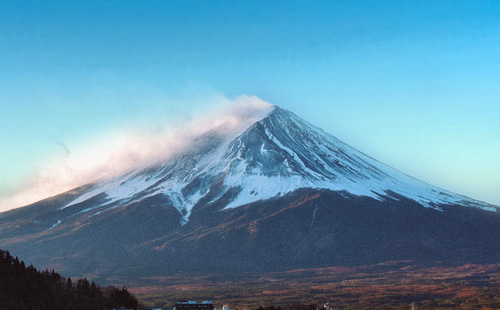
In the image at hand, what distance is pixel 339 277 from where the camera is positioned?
176500 millimetres

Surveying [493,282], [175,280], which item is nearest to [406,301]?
[493,282]

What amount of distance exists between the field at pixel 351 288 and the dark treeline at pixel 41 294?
136 feet

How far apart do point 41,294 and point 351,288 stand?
92.2m

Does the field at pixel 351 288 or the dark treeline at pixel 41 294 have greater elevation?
the dark treeline at pixel 41 294

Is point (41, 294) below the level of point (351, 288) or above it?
above

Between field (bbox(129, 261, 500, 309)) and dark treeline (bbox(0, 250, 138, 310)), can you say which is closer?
dark treeline (bbox(0, 250, 138, 310))

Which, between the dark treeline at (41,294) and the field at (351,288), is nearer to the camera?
the dark treeline at (41,294)

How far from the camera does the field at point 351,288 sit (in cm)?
12625

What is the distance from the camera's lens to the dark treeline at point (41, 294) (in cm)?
6919

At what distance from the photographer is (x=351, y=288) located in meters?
152

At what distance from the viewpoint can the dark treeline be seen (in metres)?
69.2

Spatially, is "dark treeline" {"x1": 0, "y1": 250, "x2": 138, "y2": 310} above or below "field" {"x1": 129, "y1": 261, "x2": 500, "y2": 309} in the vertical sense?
above

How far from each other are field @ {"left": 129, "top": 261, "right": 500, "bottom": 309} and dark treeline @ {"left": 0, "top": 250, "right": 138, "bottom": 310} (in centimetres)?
4136

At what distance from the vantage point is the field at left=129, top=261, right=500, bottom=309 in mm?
126250
